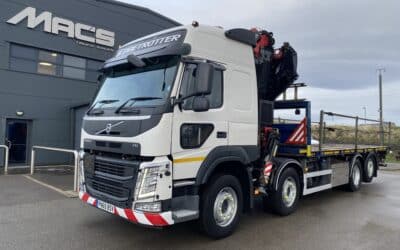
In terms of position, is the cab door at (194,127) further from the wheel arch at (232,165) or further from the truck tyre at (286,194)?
the truck tyre at (286,194)

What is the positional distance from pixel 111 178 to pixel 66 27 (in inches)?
485

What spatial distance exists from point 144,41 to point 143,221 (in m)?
2.85

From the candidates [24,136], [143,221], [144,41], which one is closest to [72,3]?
[24,136]

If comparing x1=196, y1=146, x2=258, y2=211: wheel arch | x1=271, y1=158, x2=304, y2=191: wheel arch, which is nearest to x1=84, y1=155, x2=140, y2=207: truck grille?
x1=196, y1=146, x2=258, y2=211: wheel arch

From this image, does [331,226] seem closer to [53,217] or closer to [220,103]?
[220,103]

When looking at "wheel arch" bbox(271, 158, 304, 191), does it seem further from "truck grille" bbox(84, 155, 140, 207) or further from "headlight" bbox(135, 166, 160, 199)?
"truck grille" bbox(84, 155, 140, 207)

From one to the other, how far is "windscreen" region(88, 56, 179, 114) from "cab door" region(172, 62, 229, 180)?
0.72 ft

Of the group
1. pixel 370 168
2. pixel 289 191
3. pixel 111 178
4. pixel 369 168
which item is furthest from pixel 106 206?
pixel 370 168

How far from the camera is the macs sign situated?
13805 mm

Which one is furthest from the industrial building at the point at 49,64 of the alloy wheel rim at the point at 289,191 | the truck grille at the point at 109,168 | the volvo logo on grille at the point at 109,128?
the alloy wheel rim at the point at 289,191

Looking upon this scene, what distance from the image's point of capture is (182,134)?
15.3 ft

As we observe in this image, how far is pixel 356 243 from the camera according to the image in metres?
5.15

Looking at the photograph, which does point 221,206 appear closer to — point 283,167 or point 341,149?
point 283,167

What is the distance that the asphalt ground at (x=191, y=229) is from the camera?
5.00 m
